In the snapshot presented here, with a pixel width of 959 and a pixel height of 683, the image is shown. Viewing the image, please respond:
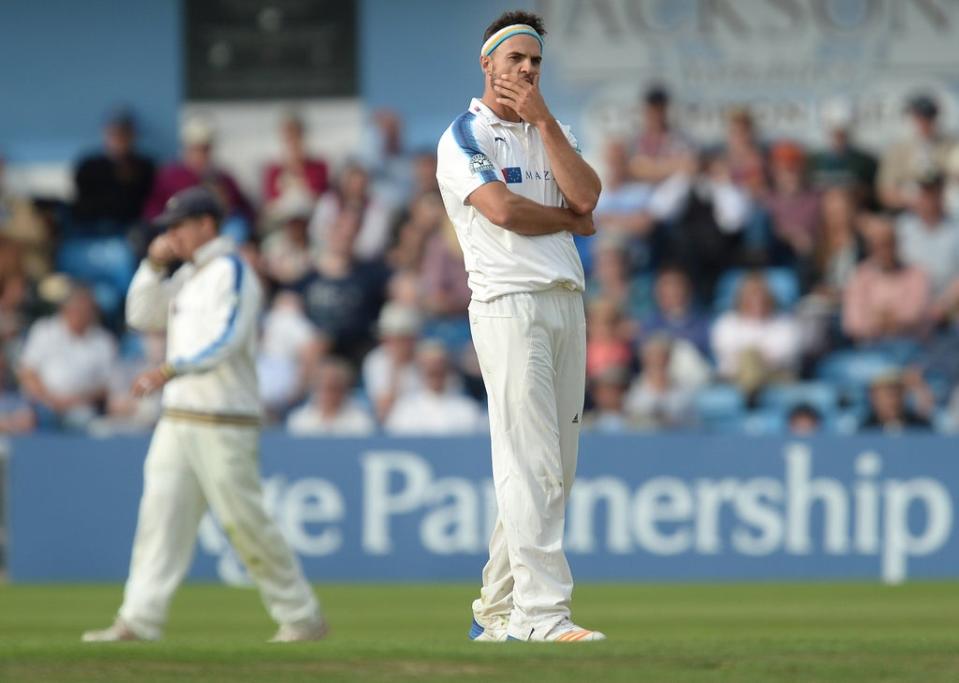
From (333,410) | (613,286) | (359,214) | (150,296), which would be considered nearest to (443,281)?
(359,214)

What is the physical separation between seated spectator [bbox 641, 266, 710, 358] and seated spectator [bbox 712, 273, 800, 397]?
17 centimetres

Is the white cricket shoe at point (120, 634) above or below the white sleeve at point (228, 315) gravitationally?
below

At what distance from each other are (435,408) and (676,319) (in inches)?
82.4

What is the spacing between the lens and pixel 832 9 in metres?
17.0

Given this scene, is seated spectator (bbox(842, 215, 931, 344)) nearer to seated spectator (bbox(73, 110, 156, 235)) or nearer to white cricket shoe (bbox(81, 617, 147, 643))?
seated spectator (bbox(73, 110, 156, 235))

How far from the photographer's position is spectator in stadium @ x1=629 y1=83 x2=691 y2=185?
15664mm

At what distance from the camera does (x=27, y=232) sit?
16516mm

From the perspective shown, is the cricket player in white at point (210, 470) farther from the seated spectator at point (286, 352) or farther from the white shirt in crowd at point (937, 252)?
the white shirt in crowd at point (937, 252)

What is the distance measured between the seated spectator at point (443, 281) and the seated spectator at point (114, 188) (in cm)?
293

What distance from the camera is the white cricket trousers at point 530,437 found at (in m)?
6.55

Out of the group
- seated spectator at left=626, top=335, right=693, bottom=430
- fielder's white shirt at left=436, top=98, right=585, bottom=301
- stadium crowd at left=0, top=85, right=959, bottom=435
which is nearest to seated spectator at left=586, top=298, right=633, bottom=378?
stadium crowd at left=0, top=85, right=959, bottom=435

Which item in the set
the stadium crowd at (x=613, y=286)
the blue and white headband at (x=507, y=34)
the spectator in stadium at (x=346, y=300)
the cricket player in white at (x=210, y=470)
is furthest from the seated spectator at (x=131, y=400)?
the blue and white headband at (x=507, y=34)

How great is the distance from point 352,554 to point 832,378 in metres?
4.04

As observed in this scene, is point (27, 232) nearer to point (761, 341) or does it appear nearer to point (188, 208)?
point (761, 341)
